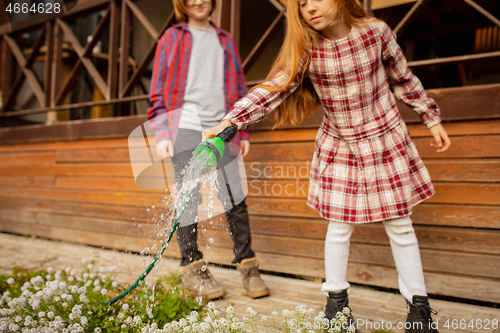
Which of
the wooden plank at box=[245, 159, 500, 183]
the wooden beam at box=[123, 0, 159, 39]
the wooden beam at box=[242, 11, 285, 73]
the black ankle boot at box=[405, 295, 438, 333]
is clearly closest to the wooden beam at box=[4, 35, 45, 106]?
the wooden beam at box=[123, 0, 159, 39]

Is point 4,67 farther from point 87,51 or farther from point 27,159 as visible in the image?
point 87,51

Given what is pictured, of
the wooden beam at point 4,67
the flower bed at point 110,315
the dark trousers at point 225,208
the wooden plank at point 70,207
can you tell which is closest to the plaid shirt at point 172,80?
the dark trousers at point 225,208

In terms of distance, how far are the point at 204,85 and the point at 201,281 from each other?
114 centimetres

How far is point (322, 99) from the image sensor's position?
5.80ft

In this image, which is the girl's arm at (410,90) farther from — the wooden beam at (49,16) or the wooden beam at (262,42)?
the wooden beam at (49,16)

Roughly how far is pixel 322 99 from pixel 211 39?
101cm

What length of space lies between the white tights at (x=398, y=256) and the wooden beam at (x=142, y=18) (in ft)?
8.40

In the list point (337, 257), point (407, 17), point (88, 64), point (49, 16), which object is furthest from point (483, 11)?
point (49, 16)

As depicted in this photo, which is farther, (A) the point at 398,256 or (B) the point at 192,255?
(B) the point at 192,255

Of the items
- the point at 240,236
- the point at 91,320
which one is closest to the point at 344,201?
the point at 240,236

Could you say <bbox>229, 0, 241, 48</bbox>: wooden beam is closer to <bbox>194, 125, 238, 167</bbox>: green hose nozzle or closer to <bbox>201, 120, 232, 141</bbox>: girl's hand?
<bbox>201, 120, 232, 141</bbox>: girl's hand

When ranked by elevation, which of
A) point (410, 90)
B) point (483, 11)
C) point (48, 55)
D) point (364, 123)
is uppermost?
point (48, 55)

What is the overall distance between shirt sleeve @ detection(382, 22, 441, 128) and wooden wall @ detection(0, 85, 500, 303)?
621 mm

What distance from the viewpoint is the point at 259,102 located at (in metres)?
1.58
